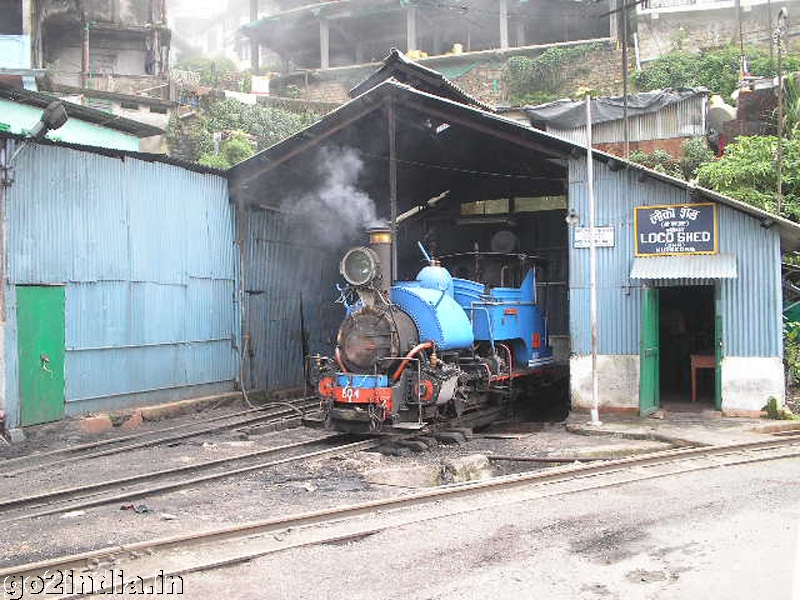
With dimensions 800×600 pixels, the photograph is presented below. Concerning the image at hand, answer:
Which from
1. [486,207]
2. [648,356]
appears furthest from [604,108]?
[648,356]

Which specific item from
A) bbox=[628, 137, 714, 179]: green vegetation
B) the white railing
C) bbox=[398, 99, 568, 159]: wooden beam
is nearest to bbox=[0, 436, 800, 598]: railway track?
bbox=[398, 99, 568, 159]: wooden beam

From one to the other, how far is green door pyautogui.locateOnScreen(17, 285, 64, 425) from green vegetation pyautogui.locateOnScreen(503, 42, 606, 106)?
78.6ft

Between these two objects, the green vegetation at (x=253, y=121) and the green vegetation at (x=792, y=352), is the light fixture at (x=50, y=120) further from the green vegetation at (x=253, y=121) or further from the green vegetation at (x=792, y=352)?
the green vegetation at (x=253, y=121)

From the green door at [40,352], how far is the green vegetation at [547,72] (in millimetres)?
23955

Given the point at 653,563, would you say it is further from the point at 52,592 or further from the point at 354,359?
the point at 354,359

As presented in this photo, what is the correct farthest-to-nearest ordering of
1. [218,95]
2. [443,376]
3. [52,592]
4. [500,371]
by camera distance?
[218,95] < [500,371] < [443,376] < [52,592]

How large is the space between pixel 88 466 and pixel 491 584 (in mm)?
6349

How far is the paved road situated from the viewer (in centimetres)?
Answer: 484

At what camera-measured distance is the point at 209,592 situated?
4.88 meters

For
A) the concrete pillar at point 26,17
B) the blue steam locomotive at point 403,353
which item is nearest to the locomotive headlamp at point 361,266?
the blue steam locomotive at point 403,353

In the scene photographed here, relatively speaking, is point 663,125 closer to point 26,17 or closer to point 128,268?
point 128,268

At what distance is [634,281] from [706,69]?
19819mm

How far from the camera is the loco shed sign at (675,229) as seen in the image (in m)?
12.1

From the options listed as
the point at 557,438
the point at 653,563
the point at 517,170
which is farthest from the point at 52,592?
the point at 517,170
